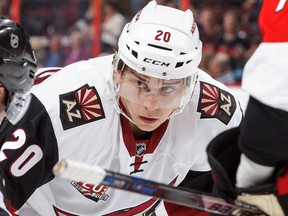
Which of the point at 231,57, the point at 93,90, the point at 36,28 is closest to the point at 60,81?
the point at 93,90

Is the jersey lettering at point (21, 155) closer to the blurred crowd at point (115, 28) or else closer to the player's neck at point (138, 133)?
the player's neck at point (138, 133)

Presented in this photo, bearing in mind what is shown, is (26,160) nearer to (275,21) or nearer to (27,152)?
(27,152)

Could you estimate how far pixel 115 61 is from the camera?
203cm

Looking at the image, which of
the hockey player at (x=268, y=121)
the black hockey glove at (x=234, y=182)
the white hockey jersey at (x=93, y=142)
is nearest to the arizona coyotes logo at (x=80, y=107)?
the white hockey jersey at (x=93, y=142)

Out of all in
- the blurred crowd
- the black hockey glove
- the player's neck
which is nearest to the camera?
the black hockey glove

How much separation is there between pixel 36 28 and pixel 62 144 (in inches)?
129

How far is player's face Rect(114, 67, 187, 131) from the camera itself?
197cm

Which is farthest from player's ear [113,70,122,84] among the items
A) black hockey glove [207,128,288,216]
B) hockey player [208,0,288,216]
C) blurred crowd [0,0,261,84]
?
blurred crowd [0,0,261,84]

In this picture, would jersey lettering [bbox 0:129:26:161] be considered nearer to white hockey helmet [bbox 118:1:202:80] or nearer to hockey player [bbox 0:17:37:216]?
hockey player [bbox 0:17:37:216]

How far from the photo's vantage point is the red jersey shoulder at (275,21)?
139 cm

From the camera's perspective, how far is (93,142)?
201 centimetres

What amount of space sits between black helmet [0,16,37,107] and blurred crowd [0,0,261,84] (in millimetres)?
2609

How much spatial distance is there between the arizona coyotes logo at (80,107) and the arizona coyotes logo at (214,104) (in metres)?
0.32

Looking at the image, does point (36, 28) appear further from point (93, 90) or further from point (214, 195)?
point (214, 195)
